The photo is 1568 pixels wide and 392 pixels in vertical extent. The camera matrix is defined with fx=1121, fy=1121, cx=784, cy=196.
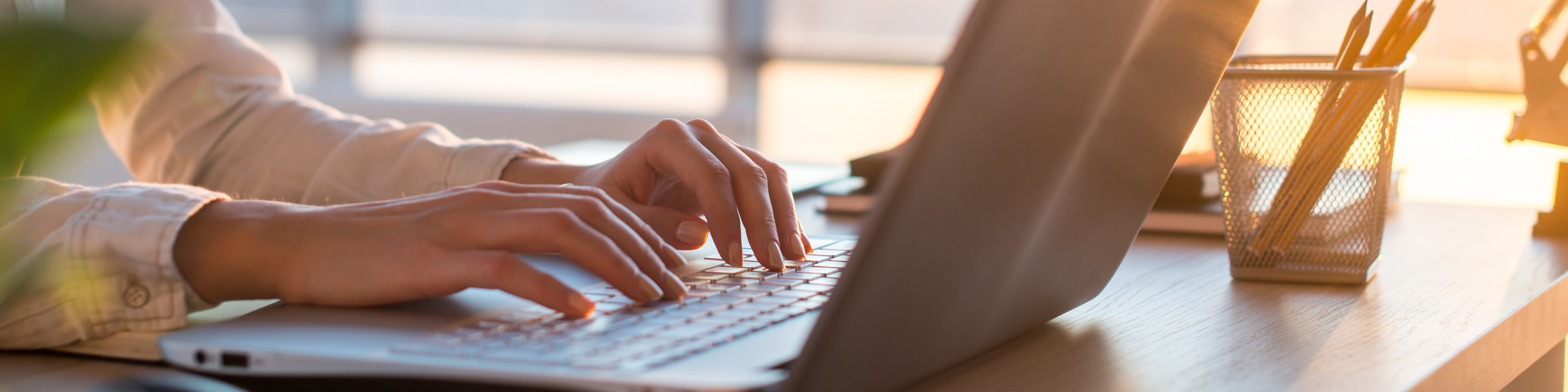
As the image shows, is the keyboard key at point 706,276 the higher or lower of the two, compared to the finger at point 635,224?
lower

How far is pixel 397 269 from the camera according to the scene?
0.47 meters

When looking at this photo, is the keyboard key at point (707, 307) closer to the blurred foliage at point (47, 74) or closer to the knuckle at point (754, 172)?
the knuckle at point (754, 172)

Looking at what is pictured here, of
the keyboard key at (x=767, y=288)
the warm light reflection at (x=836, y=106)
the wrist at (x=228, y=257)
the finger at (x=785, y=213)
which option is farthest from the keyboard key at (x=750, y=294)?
the warm light reflection at (x=836, y=106)

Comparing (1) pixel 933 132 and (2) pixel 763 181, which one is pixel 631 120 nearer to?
(2) pixel 763 181

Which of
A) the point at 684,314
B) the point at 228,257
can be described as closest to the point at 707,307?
the point at 684,314

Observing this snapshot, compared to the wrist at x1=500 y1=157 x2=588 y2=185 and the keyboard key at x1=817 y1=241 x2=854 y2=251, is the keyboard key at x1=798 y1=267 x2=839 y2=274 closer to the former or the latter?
the keyboard key at x1=817 y1=241 x2=854 y2=251

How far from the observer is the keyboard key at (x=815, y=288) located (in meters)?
0.50


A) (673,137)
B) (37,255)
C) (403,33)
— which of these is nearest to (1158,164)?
(673,137)

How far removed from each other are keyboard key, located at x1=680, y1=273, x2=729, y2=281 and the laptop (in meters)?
0.02

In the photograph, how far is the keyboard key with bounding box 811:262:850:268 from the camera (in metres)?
0.57

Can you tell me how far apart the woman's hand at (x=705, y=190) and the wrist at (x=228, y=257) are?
21cm

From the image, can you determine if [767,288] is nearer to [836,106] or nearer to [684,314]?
[684,314]

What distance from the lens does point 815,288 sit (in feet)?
1.66

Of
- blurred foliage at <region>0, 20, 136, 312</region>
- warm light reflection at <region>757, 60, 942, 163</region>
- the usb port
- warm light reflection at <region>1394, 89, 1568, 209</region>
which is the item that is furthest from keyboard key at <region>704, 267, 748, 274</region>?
warm light reflection at <region>757, 60, 942, 163</region>
